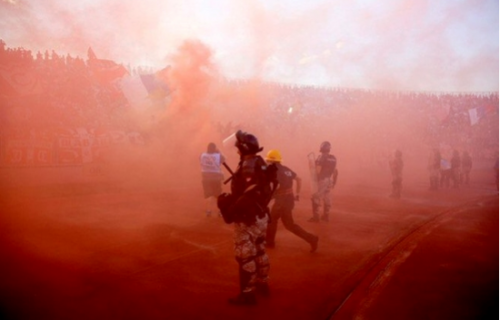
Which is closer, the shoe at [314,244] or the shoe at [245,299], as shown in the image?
the shoe at [245,299]

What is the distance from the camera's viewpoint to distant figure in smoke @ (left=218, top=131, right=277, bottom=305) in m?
3.80

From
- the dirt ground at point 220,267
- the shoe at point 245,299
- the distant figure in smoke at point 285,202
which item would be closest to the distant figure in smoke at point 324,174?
the dirt ground at point 220,267

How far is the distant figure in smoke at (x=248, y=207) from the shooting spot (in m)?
3.80

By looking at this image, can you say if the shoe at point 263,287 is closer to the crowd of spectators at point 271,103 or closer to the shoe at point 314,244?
the shoe at point 314,244

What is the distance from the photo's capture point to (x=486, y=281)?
188 inches

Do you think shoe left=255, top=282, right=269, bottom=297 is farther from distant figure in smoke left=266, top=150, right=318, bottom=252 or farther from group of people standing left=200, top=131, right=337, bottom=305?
distant figure in smoke left=266, top=150, right=318, bottom=252

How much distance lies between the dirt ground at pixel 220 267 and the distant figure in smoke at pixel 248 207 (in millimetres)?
345

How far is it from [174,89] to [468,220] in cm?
1752

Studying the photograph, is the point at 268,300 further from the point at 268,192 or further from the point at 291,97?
the point at 291,97

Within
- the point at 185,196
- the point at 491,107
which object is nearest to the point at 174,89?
the point at 185,196

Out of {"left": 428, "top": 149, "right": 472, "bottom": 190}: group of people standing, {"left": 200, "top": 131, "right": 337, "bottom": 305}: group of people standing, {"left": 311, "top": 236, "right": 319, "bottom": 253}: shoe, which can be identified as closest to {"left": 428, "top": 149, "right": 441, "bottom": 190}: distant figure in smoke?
{"left": 428, "top": 149, "right": 472, "bottom": 190}: group of people standing

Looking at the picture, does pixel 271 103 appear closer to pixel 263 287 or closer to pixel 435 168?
pixel 435 168

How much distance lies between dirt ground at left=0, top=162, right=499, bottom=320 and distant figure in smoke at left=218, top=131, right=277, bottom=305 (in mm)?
345

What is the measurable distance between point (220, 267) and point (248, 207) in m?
1.79
